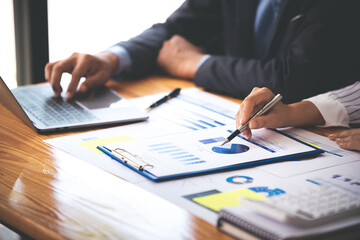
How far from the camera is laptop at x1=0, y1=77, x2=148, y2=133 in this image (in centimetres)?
120

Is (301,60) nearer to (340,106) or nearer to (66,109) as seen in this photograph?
(340,106)

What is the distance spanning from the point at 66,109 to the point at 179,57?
572 millimetres

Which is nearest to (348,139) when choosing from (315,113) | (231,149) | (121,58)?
(315,113)

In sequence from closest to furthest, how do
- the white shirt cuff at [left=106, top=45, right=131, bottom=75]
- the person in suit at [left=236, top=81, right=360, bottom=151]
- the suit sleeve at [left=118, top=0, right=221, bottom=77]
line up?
the person in suit at [left=236, top=81, right=360, bottom=151]
the white shirt cuff at [left=106, top=45, right=131, bottom=75]
the suit sleeve at [left=118, top=0, right=221, bottom=77]

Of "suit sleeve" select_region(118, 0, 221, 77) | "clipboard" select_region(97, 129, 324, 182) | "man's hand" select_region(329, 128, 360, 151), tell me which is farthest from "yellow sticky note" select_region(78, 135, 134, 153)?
"suit sleeve" select_region(118, 0, 221, 77)

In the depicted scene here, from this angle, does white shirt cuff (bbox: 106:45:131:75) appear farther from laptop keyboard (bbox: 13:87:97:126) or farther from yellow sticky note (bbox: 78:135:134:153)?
yellow sticky note (bbox: 78:135:134:153)

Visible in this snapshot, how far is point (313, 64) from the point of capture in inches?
59.0

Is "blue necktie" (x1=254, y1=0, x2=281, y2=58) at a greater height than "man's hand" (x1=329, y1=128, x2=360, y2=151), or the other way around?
"blue necktie" (x1=254, y1=0, x2=281, y2=58)

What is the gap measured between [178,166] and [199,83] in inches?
27.5

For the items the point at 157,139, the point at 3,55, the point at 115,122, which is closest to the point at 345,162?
the point at 157,139

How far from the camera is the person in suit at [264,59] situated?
1.50 metres

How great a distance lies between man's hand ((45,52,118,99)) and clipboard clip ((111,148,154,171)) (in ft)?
1.59

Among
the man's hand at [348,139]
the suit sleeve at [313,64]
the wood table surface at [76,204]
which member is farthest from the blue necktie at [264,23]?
the wood table surface at [76,204]

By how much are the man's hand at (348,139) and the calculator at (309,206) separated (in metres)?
0.35
